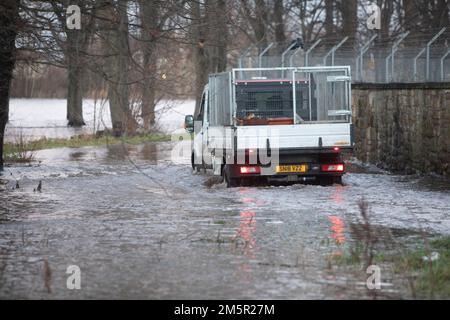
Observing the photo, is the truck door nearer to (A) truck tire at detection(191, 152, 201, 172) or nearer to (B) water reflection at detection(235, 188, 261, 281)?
(A) truck tire at detection(191, 152, 201, 172)

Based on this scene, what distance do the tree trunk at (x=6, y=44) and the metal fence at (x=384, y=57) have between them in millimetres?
7530

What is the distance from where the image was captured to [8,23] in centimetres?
1802

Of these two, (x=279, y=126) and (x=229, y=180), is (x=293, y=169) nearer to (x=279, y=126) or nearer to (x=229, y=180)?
(x=279, y=126)

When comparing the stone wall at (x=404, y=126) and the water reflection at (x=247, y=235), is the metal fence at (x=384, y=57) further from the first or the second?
the water reflection at (x=247, y=235)

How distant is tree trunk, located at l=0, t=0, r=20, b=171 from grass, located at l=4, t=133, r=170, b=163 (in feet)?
16.1

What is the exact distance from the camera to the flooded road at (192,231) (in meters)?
8.54

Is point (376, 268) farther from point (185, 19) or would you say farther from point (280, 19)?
point (280, 19)

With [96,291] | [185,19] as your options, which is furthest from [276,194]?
[96,291]

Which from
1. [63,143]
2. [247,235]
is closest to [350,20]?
[63,143]

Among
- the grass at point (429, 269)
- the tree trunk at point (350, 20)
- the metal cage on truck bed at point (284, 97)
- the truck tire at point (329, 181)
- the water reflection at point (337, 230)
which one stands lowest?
the grass at point (429, 269)

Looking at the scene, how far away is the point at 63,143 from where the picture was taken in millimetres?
34594

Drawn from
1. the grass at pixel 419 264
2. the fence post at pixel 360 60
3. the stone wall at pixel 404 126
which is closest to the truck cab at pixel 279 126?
the stone wall at pixel 404 126

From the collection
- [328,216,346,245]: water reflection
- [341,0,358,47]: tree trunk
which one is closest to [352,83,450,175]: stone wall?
[328,216,346,245]: water reflection

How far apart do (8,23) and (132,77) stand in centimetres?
1726
